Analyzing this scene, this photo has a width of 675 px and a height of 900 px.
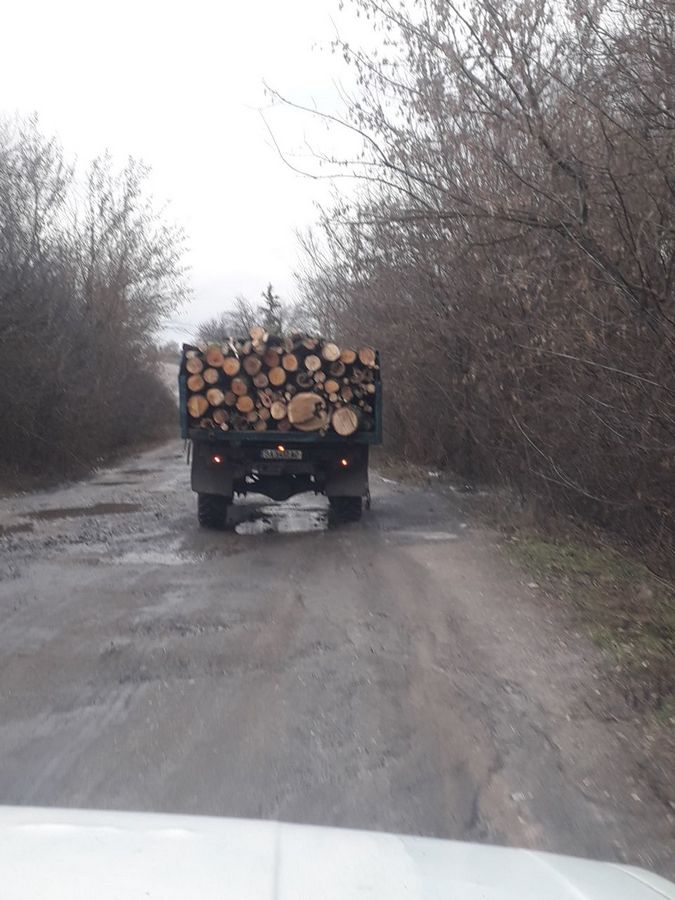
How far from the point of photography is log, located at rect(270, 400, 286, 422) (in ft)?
44.0

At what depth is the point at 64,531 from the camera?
13.8 metres

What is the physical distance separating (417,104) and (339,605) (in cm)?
575

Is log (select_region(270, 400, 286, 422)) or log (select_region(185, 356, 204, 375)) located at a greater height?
log (select_region(185, 356, 204, 375))

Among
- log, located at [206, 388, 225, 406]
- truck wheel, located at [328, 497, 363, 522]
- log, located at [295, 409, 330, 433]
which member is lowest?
truck wheel, located at [328, 497, 363, 522]

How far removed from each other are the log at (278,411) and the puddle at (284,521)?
154 centimetres

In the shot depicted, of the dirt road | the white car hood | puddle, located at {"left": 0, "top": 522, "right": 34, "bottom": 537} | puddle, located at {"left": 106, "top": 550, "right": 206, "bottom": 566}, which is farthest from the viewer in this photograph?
puddle, located at {"left": 0, "top": 522, "right": 34, "bottom": 537}

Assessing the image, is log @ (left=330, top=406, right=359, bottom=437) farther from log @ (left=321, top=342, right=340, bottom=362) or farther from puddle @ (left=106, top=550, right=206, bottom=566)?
puddle @ (left=106, top=550, right=206, bottom=566)

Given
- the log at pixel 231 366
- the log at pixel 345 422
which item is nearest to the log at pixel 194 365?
the log at pixel 231 366

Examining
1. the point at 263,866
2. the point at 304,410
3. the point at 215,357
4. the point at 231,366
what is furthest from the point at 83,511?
the point at 263,866

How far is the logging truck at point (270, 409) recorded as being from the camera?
1339 cm

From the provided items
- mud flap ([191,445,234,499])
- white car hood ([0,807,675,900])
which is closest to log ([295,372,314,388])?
mud flap ([191,445,234,499])

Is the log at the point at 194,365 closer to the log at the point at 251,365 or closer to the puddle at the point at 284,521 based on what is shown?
the log at the point at 251,365

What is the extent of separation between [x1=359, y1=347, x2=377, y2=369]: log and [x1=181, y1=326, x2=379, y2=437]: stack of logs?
106 mm

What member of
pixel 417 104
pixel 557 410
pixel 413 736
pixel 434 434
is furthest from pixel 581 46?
pixel 434 434
